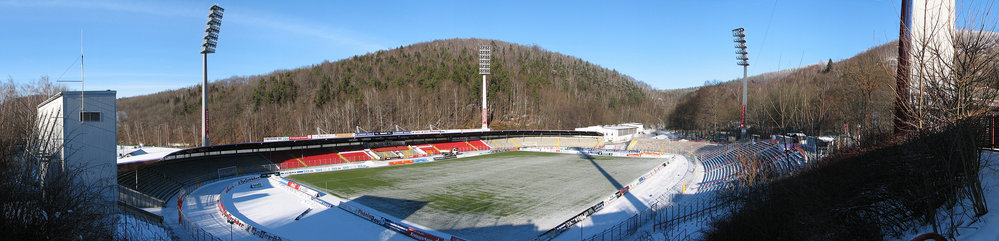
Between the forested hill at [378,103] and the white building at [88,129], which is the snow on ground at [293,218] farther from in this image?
the forested hill at [378,103]

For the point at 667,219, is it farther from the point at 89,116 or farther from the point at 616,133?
the point at 616,133

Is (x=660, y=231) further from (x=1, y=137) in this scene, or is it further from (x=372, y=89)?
(x=372, y=89)

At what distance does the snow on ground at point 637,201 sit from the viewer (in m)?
18.5

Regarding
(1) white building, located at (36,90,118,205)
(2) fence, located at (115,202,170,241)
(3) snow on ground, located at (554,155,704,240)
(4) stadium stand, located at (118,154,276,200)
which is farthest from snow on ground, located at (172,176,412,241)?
(3) snow on ground, located at (554,155,704,240)

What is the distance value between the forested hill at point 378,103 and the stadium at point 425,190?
32.9 m

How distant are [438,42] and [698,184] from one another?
152m

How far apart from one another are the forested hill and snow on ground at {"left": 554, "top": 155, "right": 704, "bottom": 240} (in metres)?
53.0

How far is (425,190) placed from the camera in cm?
2883

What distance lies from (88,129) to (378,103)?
69.0m

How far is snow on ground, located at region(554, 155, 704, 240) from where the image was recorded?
18.5 m

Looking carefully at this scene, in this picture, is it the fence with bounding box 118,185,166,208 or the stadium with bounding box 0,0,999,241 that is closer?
the stadium with bounding box 0,0,999,241

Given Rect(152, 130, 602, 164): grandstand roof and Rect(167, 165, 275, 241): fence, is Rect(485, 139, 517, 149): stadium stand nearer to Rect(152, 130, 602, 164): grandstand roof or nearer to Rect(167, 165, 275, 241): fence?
Rect(152, 130, 602, 164): grandstand roof

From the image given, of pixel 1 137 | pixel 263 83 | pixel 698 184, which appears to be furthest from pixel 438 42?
Result: pixel 1 137

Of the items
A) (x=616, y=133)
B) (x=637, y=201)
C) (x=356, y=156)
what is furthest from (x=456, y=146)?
(x=637, y=201)
